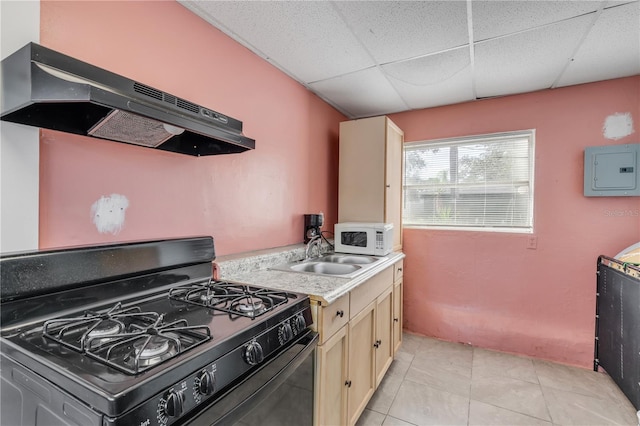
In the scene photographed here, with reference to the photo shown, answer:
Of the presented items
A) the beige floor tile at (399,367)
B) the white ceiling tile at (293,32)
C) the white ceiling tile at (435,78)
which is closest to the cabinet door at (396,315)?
the beige floor tile at (399,367)

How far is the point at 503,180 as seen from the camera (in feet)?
8.94

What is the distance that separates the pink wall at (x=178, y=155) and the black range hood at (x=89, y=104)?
0.12 metres

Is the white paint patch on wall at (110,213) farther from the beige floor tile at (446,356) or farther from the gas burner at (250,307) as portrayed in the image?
the beige floor tile at (446,356)

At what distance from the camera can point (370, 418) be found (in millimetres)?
1870

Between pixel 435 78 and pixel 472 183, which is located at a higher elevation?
pixel 435 78

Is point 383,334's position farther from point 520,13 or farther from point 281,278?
point 520,13

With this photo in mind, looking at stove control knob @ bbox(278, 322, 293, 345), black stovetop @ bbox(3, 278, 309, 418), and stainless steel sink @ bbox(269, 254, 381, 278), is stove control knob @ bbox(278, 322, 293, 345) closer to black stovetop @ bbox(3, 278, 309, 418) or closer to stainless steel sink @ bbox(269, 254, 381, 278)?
black stovetop @ bbox(3, 278, 309, 418)

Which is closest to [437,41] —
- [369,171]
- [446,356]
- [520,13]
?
[520,13]

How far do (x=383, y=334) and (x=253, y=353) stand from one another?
4.87 feet

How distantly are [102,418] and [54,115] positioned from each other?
0.95m

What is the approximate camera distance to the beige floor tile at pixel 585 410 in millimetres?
1818

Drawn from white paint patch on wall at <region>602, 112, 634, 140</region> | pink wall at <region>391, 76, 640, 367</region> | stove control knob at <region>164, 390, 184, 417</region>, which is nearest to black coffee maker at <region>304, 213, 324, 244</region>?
pink wall at <region>391, 76, 640, 367</region>

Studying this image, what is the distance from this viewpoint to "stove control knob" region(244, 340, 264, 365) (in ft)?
2.93

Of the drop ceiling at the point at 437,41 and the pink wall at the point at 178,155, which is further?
the drop ceiling at the point at 437,41
